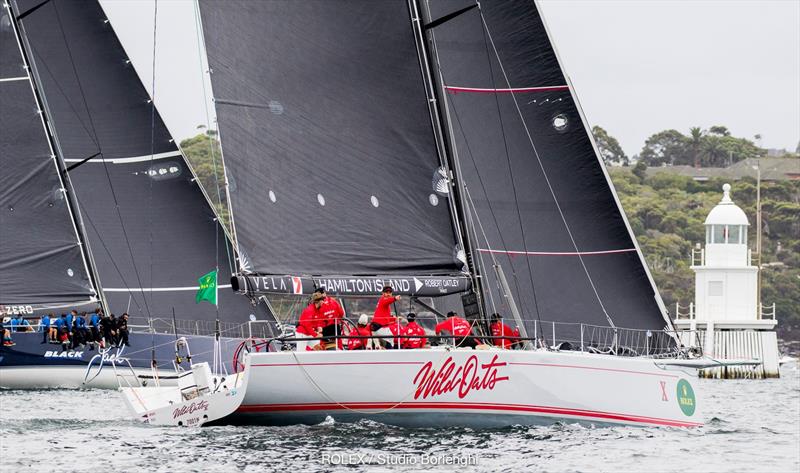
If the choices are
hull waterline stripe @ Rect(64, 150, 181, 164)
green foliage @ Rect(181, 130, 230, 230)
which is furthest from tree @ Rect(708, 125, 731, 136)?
hull waterline stripe @ Rect(64, 150, 181, 164)

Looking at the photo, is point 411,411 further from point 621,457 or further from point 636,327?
point 636,327

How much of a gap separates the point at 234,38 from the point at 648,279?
264 inches

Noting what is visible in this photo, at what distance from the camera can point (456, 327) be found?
19359mm

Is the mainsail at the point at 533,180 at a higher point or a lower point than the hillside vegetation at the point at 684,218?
lower

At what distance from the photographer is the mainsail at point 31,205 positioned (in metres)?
33.5

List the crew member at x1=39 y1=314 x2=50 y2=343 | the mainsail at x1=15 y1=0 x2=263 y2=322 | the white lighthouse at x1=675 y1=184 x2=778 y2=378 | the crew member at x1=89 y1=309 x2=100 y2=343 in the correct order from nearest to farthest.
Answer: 1. the crew member at x1=89 y1=309 x2=100 y2=343
2. the crew member at x1=39 y1=314 x2=50 y2=343
3. the mainsail at x1=15 y1=0 x2=263 y2=322
4. the white lighthouse at x1=675 y1=184 x2=778 y2=378

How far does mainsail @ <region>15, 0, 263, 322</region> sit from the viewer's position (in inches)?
1407

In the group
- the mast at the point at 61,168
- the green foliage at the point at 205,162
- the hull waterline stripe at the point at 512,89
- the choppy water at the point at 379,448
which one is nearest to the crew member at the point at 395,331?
the choppy water at the point at 379,448

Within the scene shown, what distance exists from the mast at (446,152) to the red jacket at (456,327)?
71 cm

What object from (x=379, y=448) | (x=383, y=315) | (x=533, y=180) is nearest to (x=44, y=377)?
(x=533, y=180)

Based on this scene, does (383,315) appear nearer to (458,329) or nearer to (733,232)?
(458,329)

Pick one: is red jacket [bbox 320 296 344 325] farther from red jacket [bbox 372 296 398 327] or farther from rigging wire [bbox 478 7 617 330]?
rigging wire [bbox 478 7 617 330]

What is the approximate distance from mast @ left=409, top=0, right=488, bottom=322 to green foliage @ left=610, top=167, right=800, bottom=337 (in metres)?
70.8

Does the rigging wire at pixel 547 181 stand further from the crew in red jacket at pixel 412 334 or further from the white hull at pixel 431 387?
the crew in red jacket at pixel 412 334
